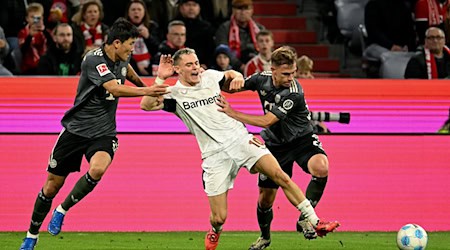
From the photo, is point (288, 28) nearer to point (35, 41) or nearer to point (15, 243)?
point (35, 41)

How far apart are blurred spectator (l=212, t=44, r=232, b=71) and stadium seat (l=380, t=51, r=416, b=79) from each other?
6.90 ft

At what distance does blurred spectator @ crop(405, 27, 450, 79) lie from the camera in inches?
569

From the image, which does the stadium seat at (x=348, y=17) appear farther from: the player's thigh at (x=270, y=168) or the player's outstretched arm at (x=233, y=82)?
the player's thigh at (x=270, y=168)

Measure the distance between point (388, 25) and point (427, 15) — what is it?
1.97 feet

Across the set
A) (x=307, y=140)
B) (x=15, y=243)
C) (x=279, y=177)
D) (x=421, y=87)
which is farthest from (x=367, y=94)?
(x=15, y=243)

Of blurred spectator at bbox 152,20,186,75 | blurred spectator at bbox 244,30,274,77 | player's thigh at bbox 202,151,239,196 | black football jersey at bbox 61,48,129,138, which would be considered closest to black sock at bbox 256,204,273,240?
player's thigh at bbox 202,151,239,196

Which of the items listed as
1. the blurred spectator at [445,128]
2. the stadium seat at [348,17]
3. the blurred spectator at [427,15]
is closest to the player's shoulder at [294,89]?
the blurred spectator at [445,128]

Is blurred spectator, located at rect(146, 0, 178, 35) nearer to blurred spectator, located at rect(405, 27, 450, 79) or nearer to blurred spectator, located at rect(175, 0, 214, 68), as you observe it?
blurred spectator, located at rect(175, 0, 214, 68)

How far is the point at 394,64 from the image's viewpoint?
49.3 feet

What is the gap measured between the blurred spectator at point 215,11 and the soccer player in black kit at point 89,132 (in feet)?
17.0

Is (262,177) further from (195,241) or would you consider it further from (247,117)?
(195,241)

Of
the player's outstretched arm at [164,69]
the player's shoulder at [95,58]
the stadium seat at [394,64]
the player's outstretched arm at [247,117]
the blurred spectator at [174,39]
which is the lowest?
the stadium seat at [394,64]

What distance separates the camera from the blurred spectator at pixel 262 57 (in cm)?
1434

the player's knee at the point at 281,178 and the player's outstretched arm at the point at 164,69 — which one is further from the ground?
the player's outstretched arm at the point at 164,69
